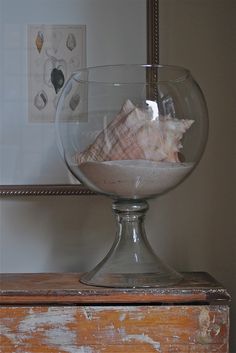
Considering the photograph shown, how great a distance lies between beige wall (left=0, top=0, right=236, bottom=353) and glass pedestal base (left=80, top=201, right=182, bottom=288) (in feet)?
0.64

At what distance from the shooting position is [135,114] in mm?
936

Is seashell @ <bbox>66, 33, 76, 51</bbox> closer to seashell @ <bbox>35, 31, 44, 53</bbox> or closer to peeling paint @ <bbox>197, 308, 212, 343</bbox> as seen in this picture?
seashell @ <bbox>35, 31, 44, 53</bbox>

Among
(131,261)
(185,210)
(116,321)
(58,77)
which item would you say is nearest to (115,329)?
(116,321)

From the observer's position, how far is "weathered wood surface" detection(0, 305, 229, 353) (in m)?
0.89

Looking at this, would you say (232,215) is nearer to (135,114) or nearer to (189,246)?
(189,246)

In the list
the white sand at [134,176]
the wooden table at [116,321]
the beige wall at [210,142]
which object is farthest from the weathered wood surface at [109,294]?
the beige wall at [210,142]

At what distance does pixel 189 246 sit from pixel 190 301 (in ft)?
0.94

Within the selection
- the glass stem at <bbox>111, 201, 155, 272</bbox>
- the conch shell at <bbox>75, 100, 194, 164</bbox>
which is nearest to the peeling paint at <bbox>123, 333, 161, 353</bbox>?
the glass stem at <bbox>111, 201, 155, 272</bbox>

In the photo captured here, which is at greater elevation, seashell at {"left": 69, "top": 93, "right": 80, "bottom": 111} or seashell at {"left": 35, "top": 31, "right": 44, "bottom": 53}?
seashell at {"left": 35, "top": 31, "right": 44, "bottom": 53}

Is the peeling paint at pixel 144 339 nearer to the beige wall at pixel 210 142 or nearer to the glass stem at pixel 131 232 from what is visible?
the glass stem at pixel 131 232

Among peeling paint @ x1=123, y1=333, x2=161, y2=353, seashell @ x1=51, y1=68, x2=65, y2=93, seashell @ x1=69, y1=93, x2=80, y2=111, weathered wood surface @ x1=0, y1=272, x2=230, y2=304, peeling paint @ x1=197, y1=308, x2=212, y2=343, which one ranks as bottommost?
peeling paint @ x1=123, y1=333, x2=161, y2=353

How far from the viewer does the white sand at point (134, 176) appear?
3.02 feet

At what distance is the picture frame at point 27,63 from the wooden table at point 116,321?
12.0 inches

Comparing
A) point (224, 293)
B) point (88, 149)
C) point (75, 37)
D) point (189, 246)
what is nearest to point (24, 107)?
point (75, 37)
